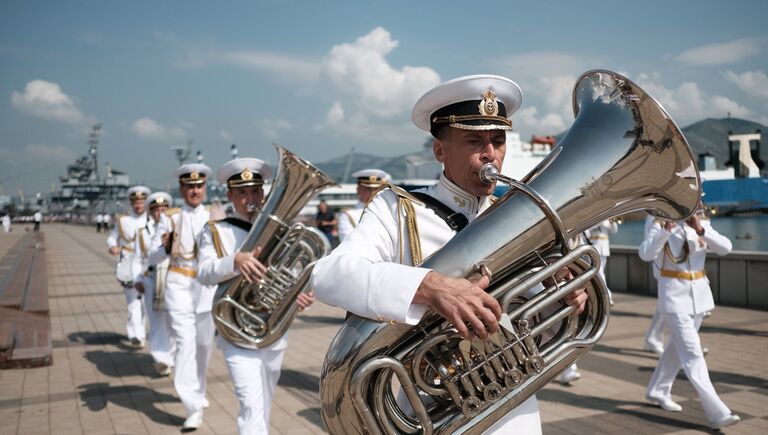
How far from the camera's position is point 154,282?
6.91m

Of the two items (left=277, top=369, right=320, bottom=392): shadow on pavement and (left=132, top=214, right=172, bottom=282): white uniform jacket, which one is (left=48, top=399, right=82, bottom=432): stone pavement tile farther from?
(left=132, top=214, right=172, bottom=282): white uniform jacket

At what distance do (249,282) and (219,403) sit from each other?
2.23m

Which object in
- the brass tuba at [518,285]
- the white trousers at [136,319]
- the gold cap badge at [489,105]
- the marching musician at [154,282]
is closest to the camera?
the brass tuba at [518,285]

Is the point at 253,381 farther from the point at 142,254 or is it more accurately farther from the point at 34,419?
the point at 142,254

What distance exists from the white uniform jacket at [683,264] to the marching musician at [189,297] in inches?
171

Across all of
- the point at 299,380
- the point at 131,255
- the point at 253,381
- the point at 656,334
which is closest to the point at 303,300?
the point at 253,381

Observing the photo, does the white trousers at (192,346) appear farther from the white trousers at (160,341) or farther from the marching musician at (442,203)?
the marching musician at (442,203)

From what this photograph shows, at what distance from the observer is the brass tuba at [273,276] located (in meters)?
4.55

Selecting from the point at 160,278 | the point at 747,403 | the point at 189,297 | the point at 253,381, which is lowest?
the point at 747,403

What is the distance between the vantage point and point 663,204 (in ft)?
7.48

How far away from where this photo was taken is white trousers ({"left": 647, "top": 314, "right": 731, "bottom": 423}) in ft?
16.8

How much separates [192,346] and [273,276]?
1.79 meters

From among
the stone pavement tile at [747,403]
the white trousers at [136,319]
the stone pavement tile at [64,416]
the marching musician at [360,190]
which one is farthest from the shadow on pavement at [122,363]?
the stone pavement tile at [747,403]

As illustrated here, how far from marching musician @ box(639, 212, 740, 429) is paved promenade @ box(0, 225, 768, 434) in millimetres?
313
